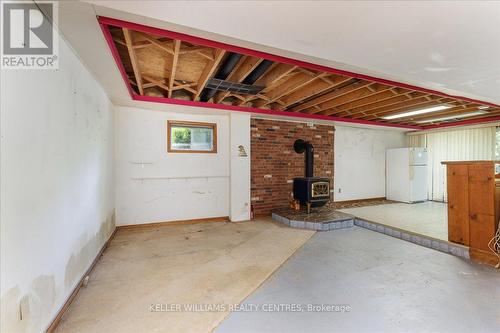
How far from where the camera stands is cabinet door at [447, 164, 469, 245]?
3199mm

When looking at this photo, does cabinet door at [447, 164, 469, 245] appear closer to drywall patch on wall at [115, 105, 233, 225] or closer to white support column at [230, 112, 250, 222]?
white support column at [230, 112, 250, 222]

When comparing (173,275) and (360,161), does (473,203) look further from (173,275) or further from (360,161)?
(360,161)

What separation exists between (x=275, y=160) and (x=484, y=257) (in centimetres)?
389

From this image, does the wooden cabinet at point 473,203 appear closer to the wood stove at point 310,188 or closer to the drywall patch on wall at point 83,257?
the wood stove at point 310,188

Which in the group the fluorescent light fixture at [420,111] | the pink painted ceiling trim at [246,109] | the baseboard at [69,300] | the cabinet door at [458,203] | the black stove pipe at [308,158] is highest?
the fluorescent light fixture at [420,111]

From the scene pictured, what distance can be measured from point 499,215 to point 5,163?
4.85m

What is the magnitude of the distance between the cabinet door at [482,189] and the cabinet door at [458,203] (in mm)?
55

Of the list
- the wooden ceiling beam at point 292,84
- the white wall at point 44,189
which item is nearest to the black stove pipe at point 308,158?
the wooden ceiling beam at point 292,84

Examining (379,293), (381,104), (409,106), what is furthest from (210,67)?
(409,106)

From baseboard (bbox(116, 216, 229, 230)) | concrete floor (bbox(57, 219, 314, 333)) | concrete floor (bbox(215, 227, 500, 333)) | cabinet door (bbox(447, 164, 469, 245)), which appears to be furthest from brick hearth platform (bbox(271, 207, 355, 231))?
cabinet door (bbox(447, 164, 469, 245))

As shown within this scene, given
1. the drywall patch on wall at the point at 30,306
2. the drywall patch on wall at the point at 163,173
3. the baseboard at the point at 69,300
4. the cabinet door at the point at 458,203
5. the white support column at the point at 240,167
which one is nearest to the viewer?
the drywall patch on wall at the point at 30,306

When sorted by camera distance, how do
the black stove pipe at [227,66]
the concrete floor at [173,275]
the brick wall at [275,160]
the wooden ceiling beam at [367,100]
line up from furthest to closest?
the brick wall at [275,160], the wooden ceiling beam at [367,100], the black stove pipe at [227,66], the concrete floor at [173,275]

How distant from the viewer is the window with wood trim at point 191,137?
4.87 m

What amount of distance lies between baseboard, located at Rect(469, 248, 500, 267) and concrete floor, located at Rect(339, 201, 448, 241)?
1.39ft
